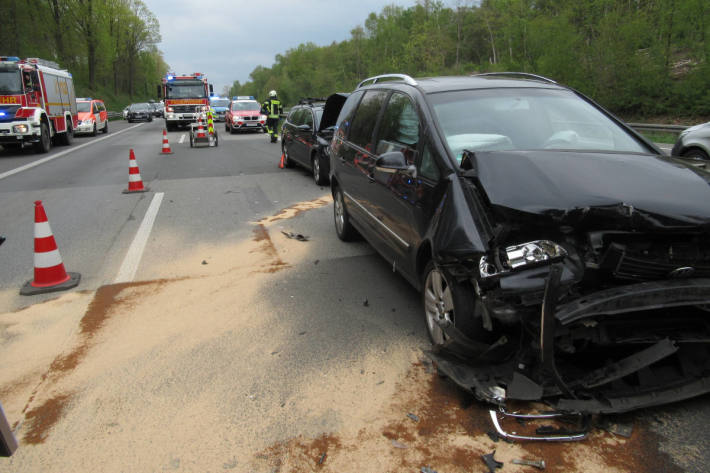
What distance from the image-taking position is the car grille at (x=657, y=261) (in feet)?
8.66

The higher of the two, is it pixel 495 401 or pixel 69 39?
pixel 69 39

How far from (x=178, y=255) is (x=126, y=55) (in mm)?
91126

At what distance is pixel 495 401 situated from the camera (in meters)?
Result: 2.90

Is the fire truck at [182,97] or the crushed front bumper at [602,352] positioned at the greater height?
the fire truck at [182,97]

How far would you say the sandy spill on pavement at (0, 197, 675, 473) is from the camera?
266 centimetres

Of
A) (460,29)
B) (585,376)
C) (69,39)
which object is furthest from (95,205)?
(460,29)

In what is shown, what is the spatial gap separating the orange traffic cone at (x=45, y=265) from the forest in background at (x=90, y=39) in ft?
A: 142

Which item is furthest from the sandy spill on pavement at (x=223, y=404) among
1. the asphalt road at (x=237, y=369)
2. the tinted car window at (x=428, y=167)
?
the tinted car window at (x=428, y=167)

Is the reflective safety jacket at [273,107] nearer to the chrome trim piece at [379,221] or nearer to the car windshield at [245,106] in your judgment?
the car windshield at [245,106]

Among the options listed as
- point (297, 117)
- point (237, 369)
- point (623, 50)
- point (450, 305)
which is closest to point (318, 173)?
point (297, 117)

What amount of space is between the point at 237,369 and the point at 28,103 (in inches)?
745

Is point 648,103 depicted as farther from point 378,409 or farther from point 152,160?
point 378,409

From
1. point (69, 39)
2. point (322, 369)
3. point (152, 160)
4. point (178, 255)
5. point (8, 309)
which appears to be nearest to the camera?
point (322, 369)

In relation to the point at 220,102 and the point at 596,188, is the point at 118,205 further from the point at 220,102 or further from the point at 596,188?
the point at 220,102
